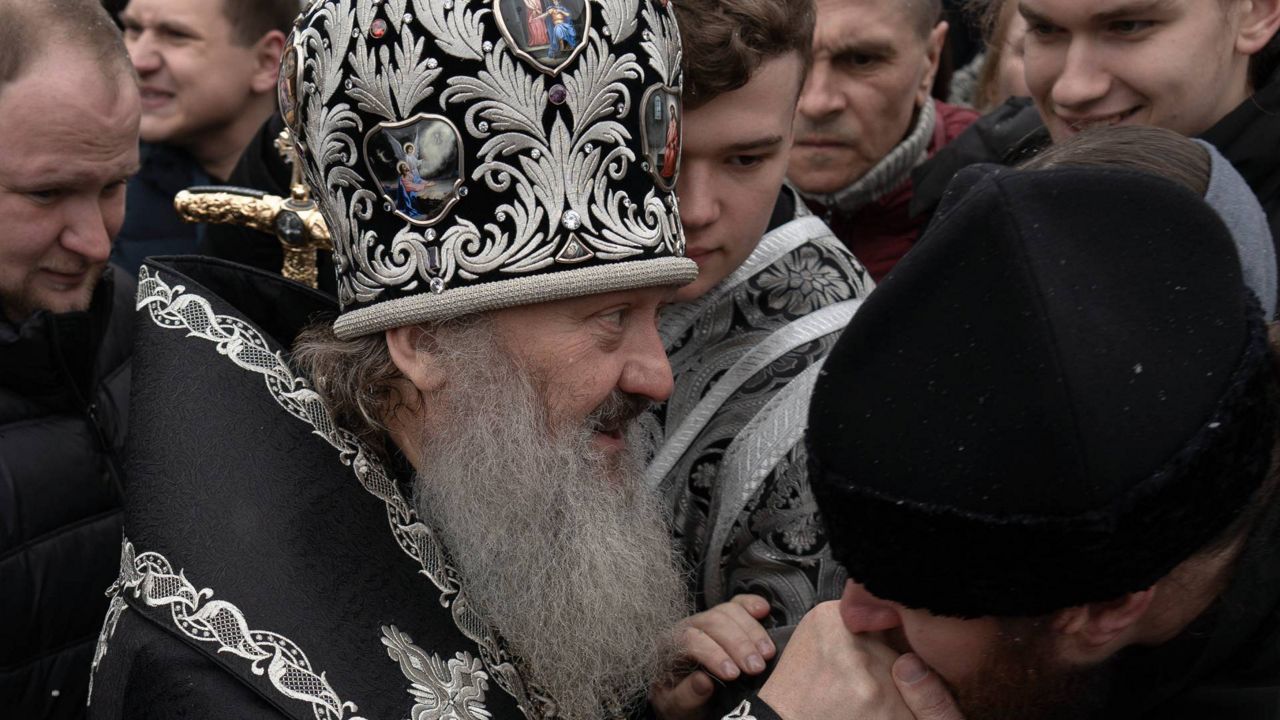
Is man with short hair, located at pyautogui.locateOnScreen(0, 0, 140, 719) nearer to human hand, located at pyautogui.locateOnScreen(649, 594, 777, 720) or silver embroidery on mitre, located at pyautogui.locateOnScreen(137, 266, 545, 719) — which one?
silver embroidery on mitre, located at pyautogui.locateOnScreen(137, 266, 545, 719)

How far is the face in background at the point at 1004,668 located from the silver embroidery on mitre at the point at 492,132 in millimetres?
825

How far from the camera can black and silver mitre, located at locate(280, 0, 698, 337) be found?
7.47ft

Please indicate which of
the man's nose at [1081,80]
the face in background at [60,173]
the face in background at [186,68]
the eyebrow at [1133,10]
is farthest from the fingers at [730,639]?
the face in background at [186,68]

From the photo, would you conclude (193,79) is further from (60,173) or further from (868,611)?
(868,611)

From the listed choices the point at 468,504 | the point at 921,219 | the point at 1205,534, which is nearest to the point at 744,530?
the point at 468,504

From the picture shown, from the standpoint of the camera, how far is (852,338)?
1.73m

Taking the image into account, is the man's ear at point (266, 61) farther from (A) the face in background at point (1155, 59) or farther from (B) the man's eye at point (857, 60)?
(A) the face in background at point (1155, 59)

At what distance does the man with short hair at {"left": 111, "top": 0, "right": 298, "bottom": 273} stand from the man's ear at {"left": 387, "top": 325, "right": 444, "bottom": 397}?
312cm

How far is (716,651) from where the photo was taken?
2.39 m

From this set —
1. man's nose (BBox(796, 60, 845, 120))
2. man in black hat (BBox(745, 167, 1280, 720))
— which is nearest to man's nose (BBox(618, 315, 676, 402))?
man in black hat (BBox(745, 167, 1280, 720))

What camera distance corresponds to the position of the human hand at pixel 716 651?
2350 millimetres

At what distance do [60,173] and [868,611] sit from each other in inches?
86.7

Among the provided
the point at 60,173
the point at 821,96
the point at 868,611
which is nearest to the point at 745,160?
the point at 868,611

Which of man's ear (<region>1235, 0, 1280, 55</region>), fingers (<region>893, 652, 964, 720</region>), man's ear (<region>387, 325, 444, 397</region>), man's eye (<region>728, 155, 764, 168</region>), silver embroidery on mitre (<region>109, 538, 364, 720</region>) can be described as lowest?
silver embroidery on mitre (<region>109, 538, 364, 720</region>)
